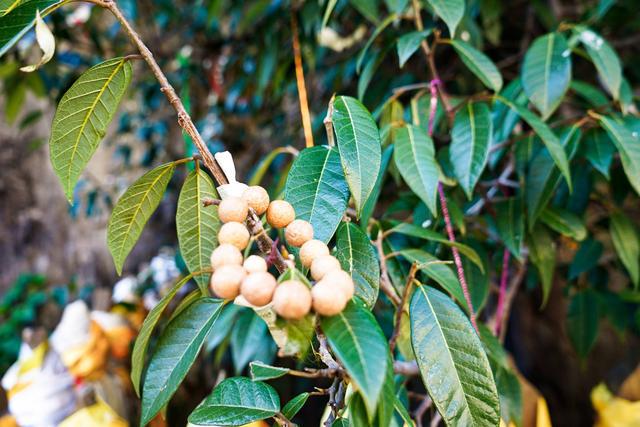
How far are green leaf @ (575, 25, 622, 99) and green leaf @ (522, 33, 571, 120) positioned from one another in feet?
0.12

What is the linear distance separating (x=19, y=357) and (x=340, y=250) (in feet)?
4.37

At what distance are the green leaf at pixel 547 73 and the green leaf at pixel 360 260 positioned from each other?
1.16 ft

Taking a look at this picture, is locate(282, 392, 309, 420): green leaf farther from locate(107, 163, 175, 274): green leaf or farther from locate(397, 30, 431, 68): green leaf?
locate(397, 30, 431, 68): green leaf

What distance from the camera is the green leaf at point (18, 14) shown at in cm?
35

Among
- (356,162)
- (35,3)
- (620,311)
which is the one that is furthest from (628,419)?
(35,3)

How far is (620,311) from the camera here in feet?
3.00

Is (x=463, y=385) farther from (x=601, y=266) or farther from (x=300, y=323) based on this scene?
(x=601, y=266)

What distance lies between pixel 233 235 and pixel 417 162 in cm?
27

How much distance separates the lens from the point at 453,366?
14.5 inches

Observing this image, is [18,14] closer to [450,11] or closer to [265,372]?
[265,372]

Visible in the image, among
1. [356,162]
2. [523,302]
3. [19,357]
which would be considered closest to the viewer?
[356,162]

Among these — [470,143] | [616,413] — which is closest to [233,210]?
[470,143]

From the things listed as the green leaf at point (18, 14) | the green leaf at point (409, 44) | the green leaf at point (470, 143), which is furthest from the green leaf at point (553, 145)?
the green leaf at point (18, 14)

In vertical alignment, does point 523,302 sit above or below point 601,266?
below
